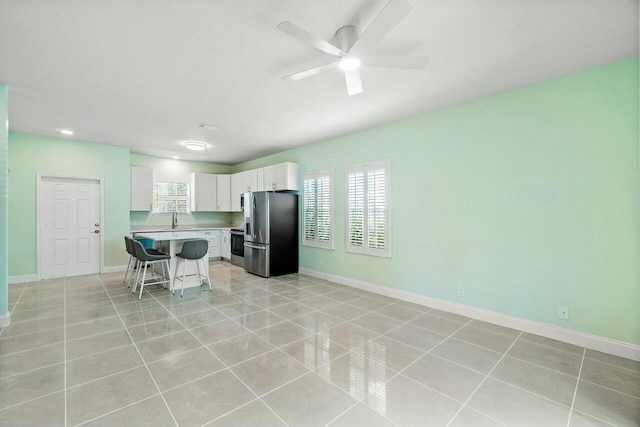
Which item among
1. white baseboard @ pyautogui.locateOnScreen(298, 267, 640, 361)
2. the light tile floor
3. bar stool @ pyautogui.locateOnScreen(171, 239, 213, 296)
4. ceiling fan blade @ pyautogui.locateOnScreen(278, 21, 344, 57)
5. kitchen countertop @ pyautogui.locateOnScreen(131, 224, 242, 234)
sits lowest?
the light tile floor

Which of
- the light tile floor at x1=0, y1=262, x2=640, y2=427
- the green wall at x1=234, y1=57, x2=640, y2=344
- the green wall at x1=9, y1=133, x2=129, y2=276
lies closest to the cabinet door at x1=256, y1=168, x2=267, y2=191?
the green wall at x1=9, y1=133, x2=129, y2=276

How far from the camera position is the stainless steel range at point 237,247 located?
6750 mm

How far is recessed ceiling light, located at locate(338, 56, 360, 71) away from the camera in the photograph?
7.33ft

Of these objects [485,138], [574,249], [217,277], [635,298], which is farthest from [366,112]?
[217,277]

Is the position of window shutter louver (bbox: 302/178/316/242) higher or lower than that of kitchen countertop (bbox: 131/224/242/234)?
higher

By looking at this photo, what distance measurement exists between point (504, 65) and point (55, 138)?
724 cm

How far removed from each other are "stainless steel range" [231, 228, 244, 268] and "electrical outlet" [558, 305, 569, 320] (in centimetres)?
570

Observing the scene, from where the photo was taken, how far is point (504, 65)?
8.91 feet

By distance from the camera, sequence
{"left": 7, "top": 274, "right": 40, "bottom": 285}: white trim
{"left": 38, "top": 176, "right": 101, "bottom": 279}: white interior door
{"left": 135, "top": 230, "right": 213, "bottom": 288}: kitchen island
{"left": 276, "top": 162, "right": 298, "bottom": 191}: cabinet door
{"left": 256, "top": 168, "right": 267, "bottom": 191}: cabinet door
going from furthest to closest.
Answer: {"left": 256, "top": 168, "right": 267, "bottom": 191}: cabinet door < {"left": 276, "top": 162, "right": 298, "bottom": 191}: cabinet door < {"left": 38, "top": 176, "right": 101, "bottom": 279}: white interior door < {"left": 7, "top": 274, "right": 40, "bottom": 285}: white trim < {"left": 135, "top": 230, "right": 213, "bottom": 288}: kitchen island

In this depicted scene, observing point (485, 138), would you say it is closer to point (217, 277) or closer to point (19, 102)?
point (217, 277)

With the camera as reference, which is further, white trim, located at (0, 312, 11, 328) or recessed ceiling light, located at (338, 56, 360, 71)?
white trim, located at (0, 312, 11, 328)

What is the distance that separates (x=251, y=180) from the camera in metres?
7.02

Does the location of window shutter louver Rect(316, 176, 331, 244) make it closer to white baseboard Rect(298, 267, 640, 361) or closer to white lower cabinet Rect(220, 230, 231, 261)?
white baseboard Rect(298, 267, 640, 361)

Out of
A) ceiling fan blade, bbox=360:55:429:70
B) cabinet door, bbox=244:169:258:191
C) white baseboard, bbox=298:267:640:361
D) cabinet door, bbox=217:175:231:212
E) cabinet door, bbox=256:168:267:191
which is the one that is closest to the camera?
ceiling fan blade, bbox=360:55:429:70
